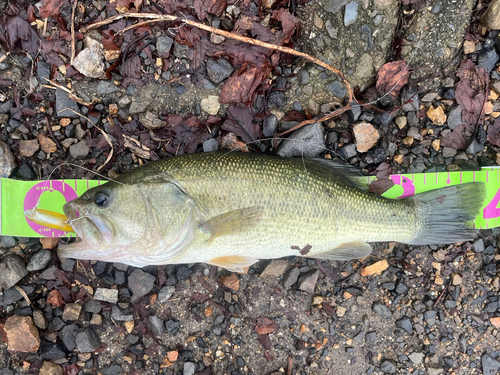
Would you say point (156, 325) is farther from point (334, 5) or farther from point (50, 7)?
point (334, 5)

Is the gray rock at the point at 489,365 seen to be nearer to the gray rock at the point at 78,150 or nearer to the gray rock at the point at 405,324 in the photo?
the gray rock at the point at 405,324

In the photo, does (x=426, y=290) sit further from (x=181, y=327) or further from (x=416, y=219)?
(x=181, y=327)

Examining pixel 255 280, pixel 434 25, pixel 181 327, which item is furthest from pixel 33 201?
pixel 434 25

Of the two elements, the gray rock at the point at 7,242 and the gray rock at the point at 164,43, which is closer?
the gray rock at the point at 164,43

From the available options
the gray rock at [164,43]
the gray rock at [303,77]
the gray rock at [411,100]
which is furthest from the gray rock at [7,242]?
the gray rock at [411,100]

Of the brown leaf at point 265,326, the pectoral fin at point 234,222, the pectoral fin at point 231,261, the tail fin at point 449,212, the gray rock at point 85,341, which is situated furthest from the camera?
the brown leaf at point 265,326

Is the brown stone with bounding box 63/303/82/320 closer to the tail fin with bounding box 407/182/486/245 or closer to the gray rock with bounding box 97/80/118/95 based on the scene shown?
the gray rock with bounding box 97/80/118/95

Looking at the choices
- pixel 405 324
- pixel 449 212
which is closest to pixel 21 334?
pixel 405 324

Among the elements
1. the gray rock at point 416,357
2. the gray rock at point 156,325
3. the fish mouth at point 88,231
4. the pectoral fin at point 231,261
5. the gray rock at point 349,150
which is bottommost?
the gray rock at point 416,357
